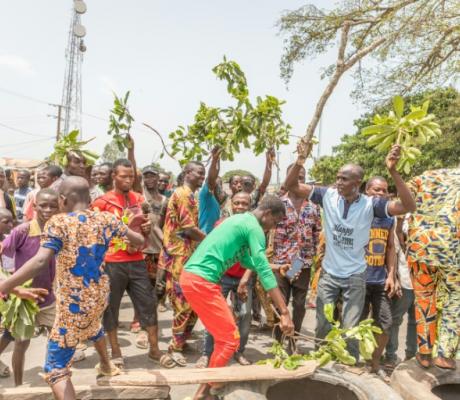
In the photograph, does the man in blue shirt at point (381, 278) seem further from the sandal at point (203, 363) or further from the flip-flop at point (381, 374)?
the sandal at point (203, 363)

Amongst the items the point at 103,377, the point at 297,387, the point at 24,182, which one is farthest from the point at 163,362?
the point at 24,182

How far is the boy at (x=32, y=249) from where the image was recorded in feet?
10.9

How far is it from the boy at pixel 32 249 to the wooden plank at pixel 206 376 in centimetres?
74

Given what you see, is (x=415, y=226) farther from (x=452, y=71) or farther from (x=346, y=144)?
(x=346, y=144)

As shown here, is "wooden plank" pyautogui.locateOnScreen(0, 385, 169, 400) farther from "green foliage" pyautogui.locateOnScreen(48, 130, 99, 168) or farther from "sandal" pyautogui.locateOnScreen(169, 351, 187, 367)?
"green foliage" pyautogui.locateOnScreen(48, 130, 99, 168)

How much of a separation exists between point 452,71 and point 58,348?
36.0 ft

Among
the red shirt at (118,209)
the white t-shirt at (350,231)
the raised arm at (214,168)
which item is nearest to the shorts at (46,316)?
the red shirt at (118,209)

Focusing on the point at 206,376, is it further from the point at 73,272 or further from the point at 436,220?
the point at 436,220

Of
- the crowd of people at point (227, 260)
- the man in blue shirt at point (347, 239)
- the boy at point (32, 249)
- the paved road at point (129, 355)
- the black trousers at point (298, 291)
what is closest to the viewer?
the crowd of people at point (227, 260)

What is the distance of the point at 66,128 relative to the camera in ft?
86.9

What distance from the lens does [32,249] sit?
3396 millimetres

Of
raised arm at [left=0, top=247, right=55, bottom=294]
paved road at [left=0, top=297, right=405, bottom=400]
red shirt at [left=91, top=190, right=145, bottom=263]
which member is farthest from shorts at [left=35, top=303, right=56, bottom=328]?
raised arm at [left=0, top=247, right=55, bottom=294]

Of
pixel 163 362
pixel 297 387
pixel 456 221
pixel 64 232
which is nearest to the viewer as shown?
pixel 64 232

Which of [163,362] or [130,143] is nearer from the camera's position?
[163,362]
